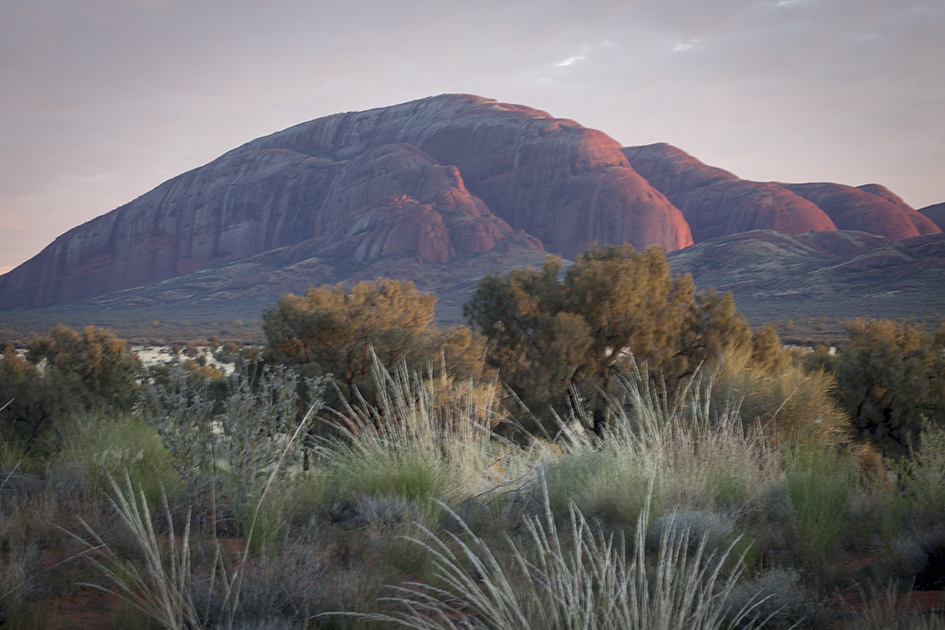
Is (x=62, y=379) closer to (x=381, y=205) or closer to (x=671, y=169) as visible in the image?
(x=381, y=205)

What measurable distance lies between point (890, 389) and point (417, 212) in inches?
3039

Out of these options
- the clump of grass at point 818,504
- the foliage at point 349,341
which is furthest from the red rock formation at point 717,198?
the clump of grass at point 818,504

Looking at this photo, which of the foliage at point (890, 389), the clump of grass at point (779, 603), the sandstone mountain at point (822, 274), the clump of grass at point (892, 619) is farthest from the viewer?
the sandstone mountain at point (822, 274)

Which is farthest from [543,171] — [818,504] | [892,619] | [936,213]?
[892,619]

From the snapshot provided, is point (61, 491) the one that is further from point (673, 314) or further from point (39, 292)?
point (39, 292)

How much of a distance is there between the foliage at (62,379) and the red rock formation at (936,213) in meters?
125

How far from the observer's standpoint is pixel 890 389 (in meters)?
14.5

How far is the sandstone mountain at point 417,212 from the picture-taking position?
83312 mm

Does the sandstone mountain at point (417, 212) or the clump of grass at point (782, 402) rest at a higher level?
the sandstone mountain at point (417, 212)

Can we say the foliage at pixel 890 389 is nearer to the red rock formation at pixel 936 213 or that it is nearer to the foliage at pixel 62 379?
the foliage at pixel 62 379

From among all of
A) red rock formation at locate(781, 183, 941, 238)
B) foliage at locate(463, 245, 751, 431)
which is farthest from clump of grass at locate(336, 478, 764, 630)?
red rock formation at locate(781, 183, 941, 238)

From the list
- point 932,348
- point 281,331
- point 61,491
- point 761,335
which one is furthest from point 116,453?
point 932,348

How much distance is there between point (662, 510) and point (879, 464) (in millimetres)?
9995

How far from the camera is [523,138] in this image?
107 m
